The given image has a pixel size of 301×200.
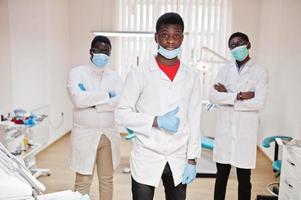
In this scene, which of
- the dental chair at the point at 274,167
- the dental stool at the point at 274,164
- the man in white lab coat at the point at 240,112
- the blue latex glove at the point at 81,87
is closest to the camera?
the blue latex glove at the point at 81,87

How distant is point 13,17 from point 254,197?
318 cm

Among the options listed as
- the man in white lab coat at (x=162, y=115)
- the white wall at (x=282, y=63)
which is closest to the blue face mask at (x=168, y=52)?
the man in white lab coat at (x=162, y=115)

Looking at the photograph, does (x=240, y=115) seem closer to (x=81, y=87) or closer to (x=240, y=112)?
(x=240, y=112)

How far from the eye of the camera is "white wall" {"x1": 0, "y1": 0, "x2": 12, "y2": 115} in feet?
11.0

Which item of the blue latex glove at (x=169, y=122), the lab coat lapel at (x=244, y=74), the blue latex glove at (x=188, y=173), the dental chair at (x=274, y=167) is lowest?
the dental chair at (x=274, y=167)

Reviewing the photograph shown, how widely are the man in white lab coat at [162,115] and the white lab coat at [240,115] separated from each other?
34.1 inches

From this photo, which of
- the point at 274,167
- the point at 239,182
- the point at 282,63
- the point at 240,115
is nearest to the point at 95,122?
the point at 240,115

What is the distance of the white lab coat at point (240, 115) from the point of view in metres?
2.45

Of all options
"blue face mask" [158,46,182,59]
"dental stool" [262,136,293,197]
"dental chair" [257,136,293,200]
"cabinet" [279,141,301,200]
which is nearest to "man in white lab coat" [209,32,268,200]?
"cabinet" [279,141,301,200]

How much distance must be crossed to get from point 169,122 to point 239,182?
1248 millimetres

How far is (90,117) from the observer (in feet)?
7.60

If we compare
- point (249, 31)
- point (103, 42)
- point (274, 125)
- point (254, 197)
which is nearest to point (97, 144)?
point (103, 42)

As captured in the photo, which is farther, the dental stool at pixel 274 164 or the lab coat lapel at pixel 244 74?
the dental stool at pixel 274 164

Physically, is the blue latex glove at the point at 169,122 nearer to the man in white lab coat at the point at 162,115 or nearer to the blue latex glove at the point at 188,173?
the man in white lab coat at the point at 162,115
